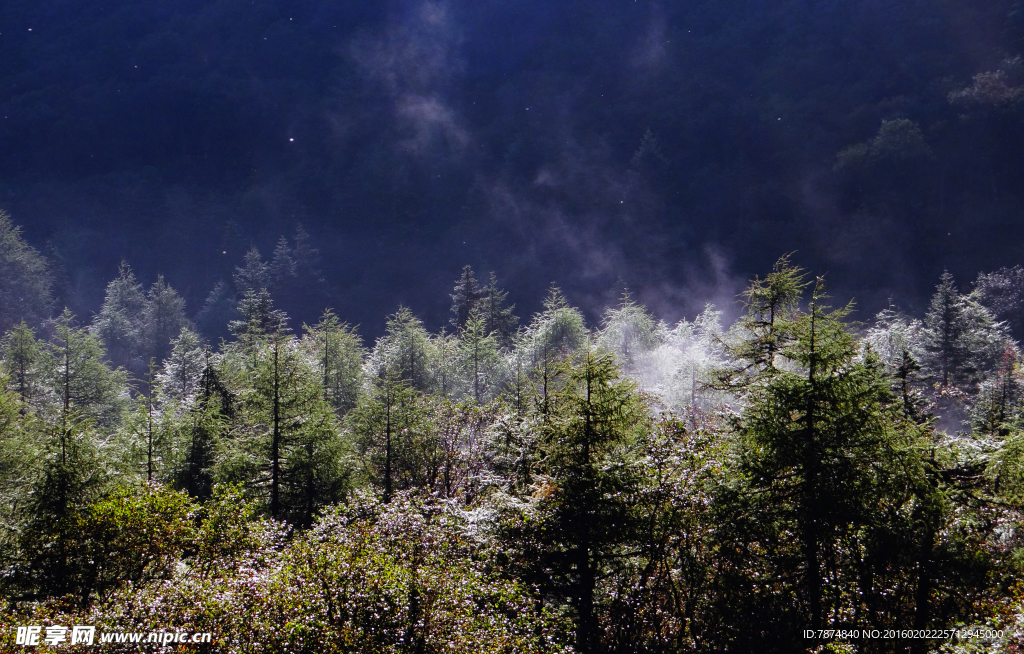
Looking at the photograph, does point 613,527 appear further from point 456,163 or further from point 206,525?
point 456,163

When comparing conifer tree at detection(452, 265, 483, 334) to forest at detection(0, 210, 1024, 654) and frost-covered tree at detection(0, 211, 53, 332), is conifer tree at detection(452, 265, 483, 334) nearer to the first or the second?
forest at detection(0, 210, 1024, 654)

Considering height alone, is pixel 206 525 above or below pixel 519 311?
below

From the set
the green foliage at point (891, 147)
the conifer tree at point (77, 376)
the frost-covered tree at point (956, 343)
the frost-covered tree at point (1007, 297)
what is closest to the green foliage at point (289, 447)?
the conifer tree at point (77, 376)

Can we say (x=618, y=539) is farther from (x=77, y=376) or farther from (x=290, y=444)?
(x=77, y=376)

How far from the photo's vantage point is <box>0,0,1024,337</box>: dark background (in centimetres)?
8531

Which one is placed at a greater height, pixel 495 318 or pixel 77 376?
pixel 495 318

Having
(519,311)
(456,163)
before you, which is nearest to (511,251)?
(519,311)

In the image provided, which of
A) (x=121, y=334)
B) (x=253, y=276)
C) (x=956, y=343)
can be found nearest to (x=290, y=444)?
(x=956, y=343)

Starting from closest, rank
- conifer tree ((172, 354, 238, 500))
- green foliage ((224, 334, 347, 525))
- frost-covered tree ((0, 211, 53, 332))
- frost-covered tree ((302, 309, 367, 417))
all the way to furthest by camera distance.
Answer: green foliage ((224, 334, 347, 525))
conifer tree ((172, 354, 238, 500))
frost-covered tree ((302, 309, 367, 417))
frost-covered tree ((0, 211, 53, 332))

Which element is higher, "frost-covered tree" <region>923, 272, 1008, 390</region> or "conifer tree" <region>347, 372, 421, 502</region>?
"frost-covered tree" <region>923, 272, 1008, 390</region>

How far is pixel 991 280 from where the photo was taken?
5762 cm

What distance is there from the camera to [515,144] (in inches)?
4919

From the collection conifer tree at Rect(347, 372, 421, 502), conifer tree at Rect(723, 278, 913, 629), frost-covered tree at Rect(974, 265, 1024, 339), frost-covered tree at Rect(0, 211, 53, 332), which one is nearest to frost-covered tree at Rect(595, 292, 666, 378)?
conifer tree at Rect(347, 372, 421, 502)

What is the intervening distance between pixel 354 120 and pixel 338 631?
149005 millimetres
